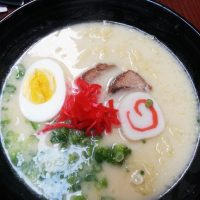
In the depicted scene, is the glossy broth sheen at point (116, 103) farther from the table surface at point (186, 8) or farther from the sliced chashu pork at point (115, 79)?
the table surface at point (186, 8)

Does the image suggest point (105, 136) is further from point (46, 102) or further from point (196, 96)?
point (196, 96)

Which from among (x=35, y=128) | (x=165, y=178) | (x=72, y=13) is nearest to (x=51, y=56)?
(x=72, y=13)

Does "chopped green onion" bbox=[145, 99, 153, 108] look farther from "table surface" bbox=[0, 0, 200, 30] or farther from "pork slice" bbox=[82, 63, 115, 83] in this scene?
"table surface" bbox=[0, 0, 200, 30]

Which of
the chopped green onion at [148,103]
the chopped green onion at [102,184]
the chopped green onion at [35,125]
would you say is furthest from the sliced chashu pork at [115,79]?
the chopped green onion at [102,184]

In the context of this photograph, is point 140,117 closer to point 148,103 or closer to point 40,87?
point 148,103

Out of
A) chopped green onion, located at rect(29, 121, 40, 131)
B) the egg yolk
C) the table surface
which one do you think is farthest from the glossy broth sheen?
the table surface
